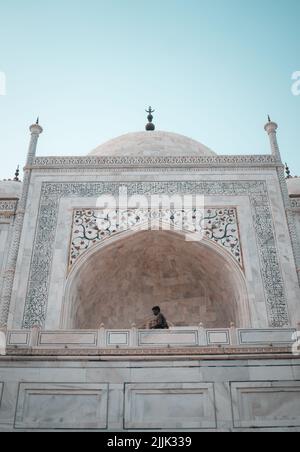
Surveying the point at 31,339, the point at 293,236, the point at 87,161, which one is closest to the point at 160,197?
the point at 87,161

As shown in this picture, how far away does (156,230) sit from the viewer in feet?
30.1

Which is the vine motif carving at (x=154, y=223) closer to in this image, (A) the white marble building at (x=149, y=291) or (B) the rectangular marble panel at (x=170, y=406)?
(A) the white marble building at (x=149, y=291)

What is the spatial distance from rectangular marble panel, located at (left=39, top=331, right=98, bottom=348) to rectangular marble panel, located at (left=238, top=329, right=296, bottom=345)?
1741 mm

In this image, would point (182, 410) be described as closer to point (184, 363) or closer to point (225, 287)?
point (184, 363)

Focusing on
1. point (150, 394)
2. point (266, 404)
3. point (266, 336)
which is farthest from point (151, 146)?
point (266, 404)

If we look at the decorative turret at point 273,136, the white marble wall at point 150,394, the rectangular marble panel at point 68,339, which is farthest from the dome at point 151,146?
the white marble wall at point 150,394

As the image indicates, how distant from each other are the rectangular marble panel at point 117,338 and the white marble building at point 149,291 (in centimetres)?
1

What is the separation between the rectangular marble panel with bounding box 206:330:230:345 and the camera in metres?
6.80

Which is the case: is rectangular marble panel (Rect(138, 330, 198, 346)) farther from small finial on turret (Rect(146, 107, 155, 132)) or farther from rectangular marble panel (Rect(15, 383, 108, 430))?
small finial on turret (Rect(146, 107, 155, 132))

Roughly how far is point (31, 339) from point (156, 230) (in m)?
3.00

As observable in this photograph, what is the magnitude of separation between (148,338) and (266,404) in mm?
1511

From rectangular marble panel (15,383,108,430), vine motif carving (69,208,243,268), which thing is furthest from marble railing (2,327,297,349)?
vine motif carving (69,208,243,268)

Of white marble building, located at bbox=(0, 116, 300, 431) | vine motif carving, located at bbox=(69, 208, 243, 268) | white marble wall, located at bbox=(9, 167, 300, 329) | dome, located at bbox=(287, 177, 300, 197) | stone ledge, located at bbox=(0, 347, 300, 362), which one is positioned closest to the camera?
white marble building, located at bbox=(0, 116, 300, 431)
